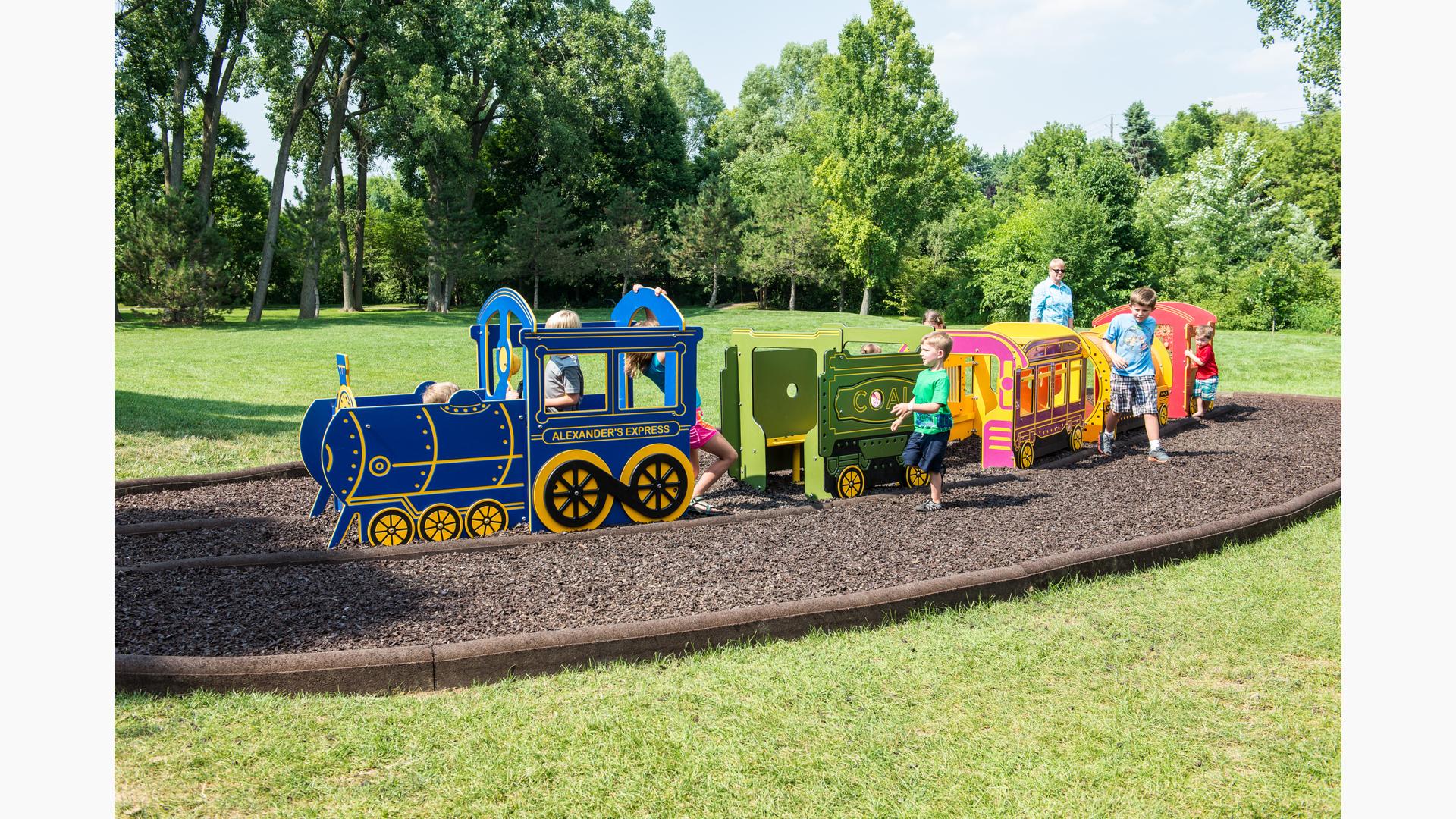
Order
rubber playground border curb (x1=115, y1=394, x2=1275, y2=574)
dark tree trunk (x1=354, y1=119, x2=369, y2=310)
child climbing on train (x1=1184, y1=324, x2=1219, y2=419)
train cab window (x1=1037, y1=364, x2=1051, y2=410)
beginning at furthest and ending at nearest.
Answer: dark tree trunk (x1=354, y1=119, x2=369, y2=310) < child climbing on train (x1=1184, y1=324, x2=1219, y2=419) < train cab window (x1=1037, y1=364, x2=1051, y2=410) < rubber playground border curb (x1=115, y1=394, x2=1275, y2=574)

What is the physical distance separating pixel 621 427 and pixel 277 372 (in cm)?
1464

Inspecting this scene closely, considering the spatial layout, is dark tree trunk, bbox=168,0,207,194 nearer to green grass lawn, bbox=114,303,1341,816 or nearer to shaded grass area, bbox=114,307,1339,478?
shaded grass area, bbox=114,307,1339,478

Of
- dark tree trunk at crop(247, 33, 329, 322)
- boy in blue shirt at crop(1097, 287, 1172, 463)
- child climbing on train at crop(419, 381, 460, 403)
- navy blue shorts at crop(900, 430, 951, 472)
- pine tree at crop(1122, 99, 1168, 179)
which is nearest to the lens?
child climbing on train at crop(419, 381, 460, 403)

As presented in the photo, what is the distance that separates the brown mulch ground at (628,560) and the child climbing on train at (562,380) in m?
1.05

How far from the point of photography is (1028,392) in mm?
10195

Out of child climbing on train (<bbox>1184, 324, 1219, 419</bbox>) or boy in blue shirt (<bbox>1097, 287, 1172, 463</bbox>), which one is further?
child climbing on train (<bbox>1184, 324, 1219, 419</bbox>)

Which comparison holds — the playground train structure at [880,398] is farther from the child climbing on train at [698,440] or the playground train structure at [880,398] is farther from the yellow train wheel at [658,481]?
the yellow train wheel at [658,481]

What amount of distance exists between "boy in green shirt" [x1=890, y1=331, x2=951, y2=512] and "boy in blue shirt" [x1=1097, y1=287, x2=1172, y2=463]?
3.64m

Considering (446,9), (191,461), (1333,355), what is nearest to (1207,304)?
(1333,355)

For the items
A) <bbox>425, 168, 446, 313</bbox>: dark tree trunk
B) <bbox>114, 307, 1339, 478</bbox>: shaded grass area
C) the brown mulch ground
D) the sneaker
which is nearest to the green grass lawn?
the brown mulch ground

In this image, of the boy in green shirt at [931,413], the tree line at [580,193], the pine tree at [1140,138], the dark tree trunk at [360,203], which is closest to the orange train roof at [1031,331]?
the boy in green shirt at [931,413]

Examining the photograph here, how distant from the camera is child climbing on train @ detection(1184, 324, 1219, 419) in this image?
542 inches

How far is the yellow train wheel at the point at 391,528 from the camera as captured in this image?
22.4 feet

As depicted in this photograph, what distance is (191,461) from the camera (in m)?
9.84
